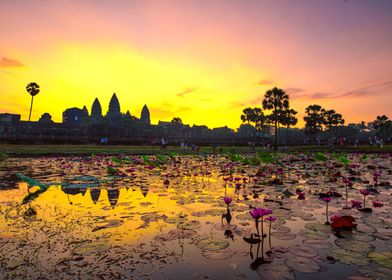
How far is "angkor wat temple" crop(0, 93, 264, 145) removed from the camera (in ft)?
A: 122

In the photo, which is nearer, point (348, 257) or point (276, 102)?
point (348, 257)

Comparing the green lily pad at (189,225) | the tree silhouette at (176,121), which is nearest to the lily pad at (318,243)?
the green lily pad at (189,225)

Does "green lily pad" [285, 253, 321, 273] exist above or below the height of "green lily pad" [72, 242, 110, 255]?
above

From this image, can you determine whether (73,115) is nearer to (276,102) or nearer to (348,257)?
(276,102)

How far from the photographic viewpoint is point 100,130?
57.7m

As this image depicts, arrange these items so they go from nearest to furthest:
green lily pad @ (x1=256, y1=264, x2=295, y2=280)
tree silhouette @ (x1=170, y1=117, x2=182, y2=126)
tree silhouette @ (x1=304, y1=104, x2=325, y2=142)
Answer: green lily pad @ (x1=256, y1=264, x2=295, y2=280) → tree silhouette @ (x1=304, y1=104, x2=325, y2=142) → tree silhouette @ (x1=170, y1=117, x2=182, y2=126)

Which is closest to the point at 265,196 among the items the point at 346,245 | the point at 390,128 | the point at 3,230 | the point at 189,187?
the point at 189,187

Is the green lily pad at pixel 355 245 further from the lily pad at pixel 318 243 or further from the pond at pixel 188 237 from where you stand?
the lily pad at pixel 318 243

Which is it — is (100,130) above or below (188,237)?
above

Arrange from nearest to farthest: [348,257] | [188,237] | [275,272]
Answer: [275,272] → [348,257] → [188,237]

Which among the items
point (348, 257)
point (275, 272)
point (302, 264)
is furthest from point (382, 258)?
point (275, 272)

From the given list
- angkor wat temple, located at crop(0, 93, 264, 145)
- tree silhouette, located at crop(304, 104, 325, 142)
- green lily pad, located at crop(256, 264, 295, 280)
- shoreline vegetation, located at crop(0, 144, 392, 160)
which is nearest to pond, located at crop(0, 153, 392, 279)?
green lily pad, located at crop(256, 264, 295, 280)

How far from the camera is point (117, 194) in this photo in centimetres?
541

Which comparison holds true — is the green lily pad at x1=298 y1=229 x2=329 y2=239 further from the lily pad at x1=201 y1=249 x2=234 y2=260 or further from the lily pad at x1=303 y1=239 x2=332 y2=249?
the lily pad at x1=201 y1=249 x2=234 y2=260
